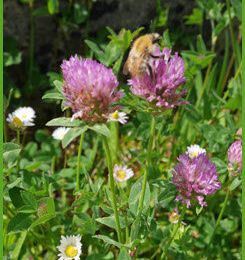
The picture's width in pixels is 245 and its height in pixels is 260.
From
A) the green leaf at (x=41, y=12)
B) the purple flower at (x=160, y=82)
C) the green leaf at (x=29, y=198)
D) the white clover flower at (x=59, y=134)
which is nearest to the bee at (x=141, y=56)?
the purple flower at (x=160, y=82)

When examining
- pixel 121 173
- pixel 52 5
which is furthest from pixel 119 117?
pixel 52 5

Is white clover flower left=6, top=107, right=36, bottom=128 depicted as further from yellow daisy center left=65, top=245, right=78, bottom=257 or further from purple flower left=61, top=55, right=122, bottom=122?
purple flower left=61, top=55, right=122, bottom=122

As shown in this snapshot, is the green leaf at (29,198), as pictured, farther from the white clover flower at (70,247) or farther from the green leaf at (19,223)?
the white clover flower at (70,247)

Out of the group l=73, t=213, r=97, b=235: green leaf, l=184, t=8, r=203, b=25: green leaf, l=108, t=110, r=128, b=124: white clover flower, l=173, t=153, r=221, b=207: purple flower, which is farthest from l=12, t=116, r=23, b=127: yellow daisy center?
l=184, t=8, r=203, b=25: green leaf

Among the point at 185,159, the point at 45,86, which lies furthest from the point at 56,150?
the point at 185,159

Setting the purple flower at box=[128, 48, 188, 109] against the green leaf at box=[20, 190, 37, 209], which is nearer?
the purple flower at box=[128, 48, 188, 109]
